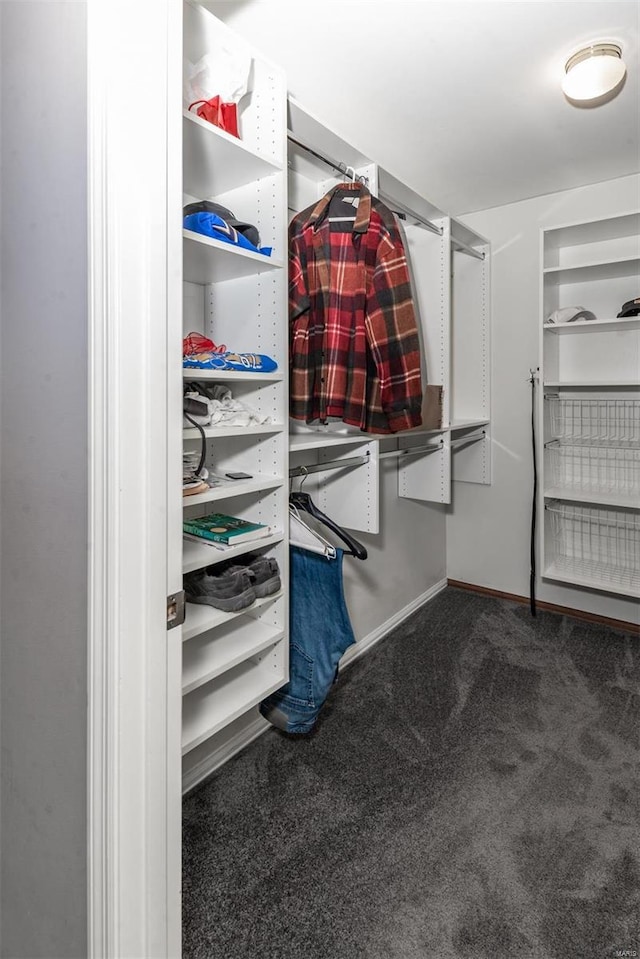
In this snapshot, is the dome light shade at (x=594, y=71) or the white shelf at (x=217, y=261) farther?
the dome light shade at (x=594, y=71)

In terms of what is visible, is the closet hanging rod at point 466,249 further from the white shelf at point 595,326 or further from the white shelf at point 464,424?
the white shelf at point 464,424

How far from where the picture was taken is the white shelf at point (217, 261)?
4.20 feet

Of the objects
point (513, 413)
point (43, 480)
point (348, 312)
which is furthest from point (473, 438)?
point (43, 480)

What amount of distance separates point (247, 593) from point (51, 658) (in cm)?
52

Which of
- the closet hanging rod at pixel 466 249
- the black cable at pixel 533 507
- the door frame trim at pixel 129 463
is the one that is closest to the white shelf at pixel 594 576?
the black cable at pixel 533 507

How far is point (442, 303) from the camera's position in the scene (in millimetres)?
2574

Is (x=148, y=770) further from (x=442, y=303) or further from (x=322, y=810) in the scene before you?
(x=442, y=303)

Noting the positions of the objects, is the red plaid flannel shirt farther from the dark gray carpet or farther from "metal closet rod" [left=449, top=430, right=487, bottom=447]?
"metal closet rod" [left=449, top=430, right=487, bottom=447]

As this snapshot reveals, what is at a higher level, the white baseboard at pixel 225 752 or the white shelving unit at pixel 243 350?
the white shelving unit at pixel 243 350

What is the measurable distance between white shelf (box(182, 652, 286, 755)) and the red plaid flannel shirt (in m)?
0.80

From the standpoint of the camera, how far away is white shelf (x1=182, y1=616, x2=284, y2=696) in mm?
1305

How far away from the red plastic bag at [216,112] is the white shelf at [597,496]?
2.25 meters

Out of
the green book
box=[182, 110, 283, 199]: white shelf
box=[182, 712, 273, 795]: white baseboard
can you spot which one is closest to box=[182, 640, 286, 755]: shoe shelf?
the green book

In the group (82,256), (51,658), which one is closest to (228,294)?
(82,256)
